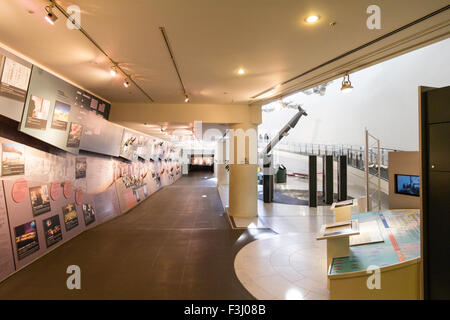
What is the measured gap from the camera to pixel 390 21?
222 cm

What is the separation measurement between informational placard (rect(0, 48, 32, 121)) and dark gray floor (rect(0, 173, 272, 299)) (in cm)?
237

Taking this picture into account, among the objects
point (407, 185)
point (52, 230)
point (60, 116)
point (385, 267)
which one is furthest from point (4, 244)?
point (407, 185)

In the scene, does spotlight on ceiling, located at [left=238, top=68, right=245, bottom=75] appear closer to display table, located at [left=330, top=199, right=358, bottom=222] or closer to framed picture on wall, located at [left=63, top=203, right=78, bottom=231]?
display table, located at [left=330, top=199, right=358, bottom=222]

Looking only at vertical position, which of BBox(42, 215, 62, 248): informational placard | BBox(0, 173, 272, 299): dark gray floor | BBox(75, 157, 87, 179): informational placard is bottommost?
BBox(0, 173, 272, 299): dark gray floor

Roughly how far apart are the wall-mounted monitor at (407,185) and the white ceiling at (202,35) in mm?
4414

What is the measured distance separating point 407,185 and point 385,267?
15.3 feet

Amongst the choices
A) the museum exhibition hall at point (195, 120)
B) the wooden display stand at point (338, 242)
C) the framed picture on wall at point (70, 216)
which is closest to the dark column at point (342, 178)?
the museum exhibition hall at point (195, 120)

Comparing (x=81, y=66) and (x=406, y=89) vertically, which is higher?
(x=406, y=89)

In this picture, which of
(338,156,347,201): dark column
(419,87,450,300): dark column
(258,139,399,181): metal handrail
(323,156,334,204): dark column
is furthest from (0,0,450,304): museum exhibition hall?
(258,139,399,181): metal handrail

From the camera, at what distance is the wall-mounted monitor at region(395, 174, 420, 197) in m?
5.30

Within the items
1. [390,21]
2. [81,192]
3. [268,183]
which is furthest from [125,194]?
[390,21]

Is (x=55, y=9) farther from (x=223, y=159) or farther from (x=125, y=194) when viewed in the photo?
(x=223, y=159)

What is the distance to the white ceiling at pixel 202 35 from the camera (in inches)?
79.8
